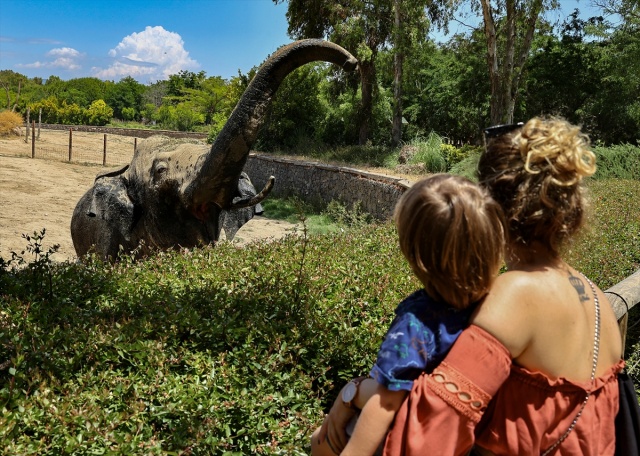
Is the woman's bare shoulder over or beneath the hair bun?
beneath

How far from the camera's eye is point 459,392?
65.2 inches

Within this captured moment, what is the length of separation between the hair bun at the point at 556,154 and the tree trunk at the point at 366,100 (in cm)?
2484

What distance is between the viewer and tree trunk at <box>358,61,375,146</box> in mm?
26413

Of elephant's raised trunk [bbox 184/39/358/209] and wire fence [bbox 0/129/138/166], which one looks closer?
elephant's raised trunk [bbox 184/39/358/209]

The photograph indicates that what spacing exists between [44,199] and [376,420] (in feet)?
67.5

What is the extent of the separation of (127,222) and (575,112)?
2646 centimetres

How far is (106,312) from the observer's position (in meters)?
3.88

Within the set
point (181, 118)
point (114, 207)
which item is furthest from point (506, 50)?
point (181, 118)

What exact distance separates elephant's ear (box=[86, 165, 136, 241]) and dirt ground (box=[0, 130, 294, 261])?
1163 mm

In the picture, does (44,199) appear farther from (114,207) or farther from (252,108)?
(252,108)

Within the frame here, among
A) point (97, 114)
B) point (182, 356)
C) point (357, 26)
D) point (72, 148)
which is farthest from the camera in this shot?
point (97, 114)

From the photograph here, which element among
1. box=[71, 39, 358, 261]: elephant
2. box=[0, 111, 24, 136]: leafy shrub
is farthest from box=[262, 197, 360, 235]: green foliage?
box=[0, 111, 24, 136]: leafy shrub

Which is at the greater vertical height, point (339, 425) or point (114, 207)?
point (339, 425)

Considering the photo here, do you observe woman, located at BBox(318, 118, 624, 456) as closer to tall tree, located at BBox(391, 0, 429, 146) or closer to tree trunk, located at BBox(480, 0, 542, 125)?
tree trunk, located at BBox(480, 0, 542, 125)
